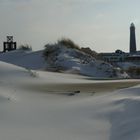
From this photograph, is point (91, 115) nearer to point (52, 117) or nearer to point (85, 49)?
point (52, 117)

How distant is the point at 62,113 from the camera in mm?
9273

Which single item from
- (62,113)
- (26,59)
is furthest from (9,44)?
(62,113)

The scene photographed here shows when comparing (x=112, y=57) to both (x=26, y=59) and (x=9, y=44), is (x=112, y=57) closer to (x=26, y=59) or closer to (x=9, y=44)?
(x=9, y=44)

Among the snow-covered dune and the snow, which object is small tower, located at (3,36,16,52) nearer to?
the snow-covered dune

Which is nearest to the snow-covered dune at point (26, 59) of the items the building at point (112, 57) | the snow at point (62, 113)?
the building at point (112, 57)

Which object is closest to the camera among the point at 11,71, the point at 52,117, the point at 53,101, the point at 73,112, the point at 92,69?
the point at 52,117

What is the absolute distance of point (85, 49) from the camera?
2745cm

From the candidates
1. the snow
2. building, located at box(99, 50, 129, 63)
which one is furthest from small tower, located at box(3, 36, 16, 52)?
the snow

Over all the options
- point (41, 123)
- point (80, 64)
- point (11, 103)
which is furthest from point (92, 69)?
point (41, 123)

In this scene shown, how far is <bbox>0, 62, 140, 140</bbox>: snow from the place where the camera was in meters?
7.43

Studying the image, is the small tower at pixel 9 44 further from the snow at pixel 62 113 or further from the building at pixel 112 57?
the snow at pixel 62 113

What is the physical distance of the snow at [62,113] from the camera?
7.43 m

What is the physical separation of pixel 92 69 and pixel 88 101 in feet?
34.8

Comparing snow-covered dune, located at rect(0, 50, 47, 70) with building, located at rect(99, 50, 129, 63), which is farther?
building, located at rect(99, 50, 129, 63)
